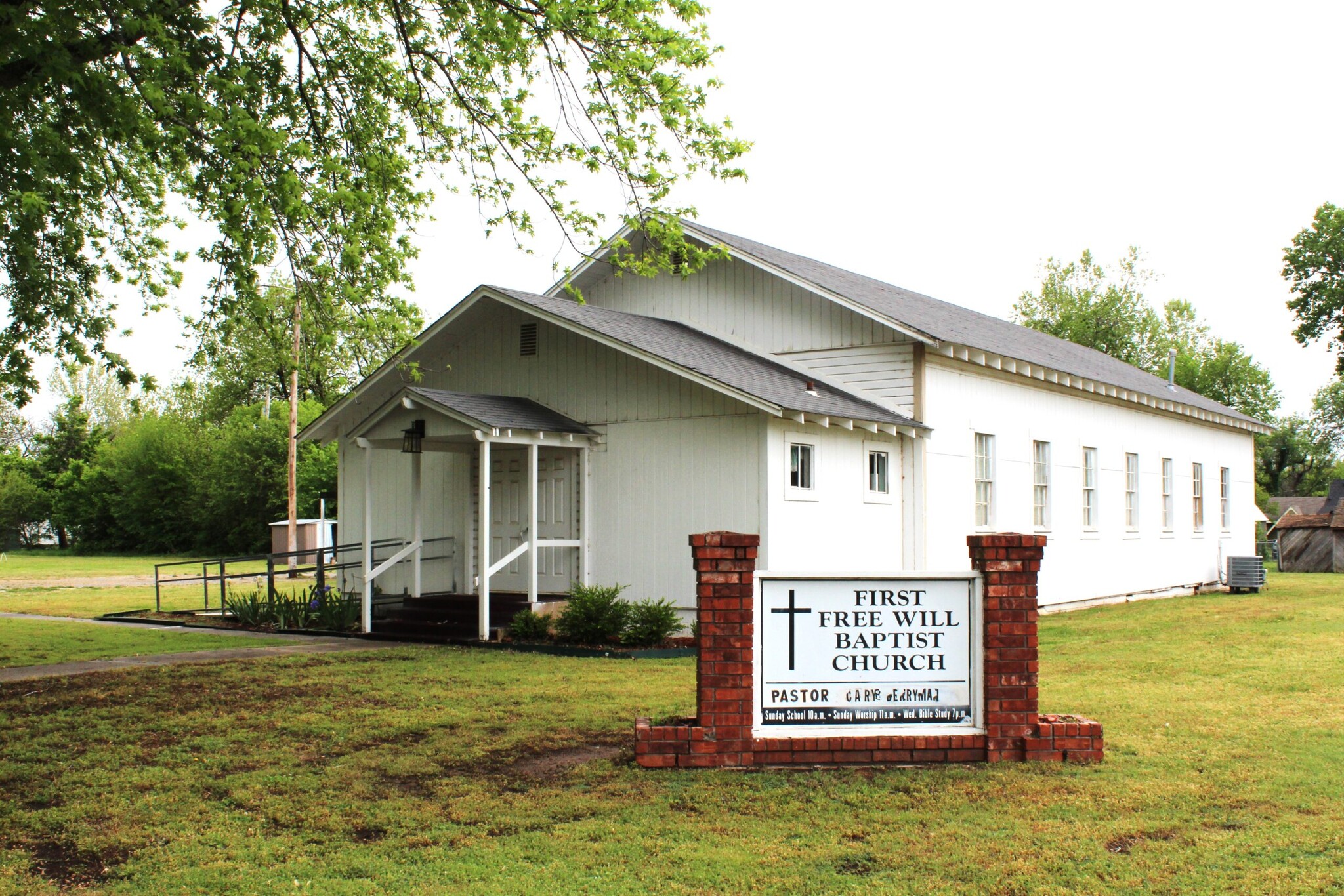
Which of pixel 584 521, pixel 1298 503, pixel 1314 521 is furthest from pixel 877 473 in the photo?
pixel 1298 503

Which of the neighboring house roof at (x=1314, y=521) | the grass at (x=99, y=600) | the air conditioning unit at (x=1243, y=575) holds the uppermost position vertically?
the neighboring house roof at (x=1314, y=521)

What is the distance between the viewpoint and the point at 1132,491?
2384 centimetres

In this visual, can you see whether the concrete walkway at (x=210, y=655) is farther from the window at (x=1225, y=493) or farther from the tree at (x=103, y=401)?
the tree at (x=103, y=401)

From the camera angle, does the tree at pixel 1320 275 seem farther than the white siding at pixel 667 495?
Yes

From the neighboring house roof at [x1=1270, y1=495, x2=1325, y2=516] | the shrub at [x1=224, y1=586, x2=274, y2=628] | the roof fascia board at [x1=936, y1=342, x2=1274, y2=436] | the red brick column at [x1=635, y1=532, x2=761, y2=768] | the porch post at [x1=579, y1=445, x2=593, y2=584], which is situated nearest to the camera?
the red brick column at [x1=635, y1=532, x2=761, y2=768]

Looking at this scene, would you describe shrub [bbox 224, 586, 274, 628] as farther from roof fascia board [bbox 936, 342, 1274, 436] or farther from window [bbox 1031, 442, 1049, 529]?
window [bbox 1031, 442, 1049, 529]

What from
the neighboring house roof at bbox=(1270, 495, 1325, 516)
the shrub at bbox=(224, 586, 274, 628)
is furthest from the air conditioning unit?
the neighboring house roof at bbox=(1270, 495, 1325, 516)

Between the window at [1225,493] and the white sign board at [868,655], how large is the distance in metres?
23.8

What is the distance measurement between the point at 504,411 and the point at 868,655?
896 cm

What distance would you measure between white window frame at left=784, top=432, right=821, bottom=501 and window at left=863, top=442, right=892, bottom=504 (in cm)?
122

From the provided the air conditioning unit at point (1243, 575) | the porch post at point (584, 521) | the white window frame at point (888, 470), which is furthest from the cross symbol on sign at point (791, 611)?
the air conditioning unit at point (1243, 575)

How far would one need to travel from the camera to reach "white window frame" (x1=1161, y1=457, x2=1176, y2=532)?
2548 cm

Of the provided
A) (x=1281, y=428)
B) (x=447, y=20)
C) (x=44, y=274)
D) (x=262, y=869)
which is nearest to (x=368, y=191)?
(x=447, y=20)

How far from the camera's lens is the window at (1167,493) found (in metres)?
25.5
